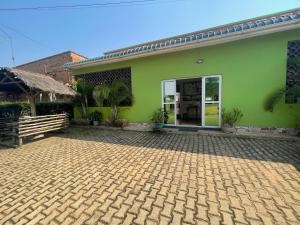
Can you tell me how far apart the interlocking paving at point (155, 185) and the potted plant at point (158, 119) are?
263 cm

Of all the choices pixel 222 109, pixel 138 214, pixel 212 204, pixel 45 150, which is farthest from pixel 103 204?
pixel 222 109

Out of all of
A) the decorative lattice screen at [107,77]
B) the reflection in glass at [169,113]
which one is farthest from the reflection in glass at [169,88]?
the decorative lattice screen at [107,77]

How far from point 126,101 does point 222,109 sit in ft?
17.6

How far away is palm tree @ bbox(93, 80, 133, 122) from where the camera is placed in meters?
8.97

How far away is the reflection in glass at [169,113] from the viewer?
859cm

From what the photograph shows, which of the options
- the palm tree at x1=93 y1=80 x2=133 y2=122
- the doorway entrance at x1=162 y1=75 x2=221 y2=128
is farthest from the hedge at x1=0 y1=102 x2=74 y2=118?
the doorway entrance at x1=162 y1=75 x2=221 y2=128

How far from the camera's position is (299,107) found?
20.1ft

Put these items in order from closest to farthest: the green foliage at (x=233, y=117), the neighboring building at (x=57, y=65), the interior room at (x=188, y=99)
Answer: the green foliage at (x=233, y=117) < the interior room at (x=188, y=99) < the neighboring building at (x=57, y=65)

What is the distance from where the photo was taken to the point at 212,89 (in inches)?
295

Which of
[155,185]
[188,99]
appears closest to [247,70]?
[188,99]

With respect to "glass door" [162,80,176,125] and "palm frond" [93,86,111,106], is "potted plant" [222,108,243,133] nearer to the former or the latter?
"glass door" [162,80,176,125]

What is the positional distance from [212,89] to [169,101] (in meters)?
2.27

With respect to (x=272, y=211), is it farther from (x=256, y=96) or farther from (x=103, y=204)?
(x=256, y=96)

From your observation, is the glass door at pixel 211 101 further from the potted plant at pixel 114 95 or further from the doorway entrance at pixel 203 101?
the potted plant at pixel 114 95
